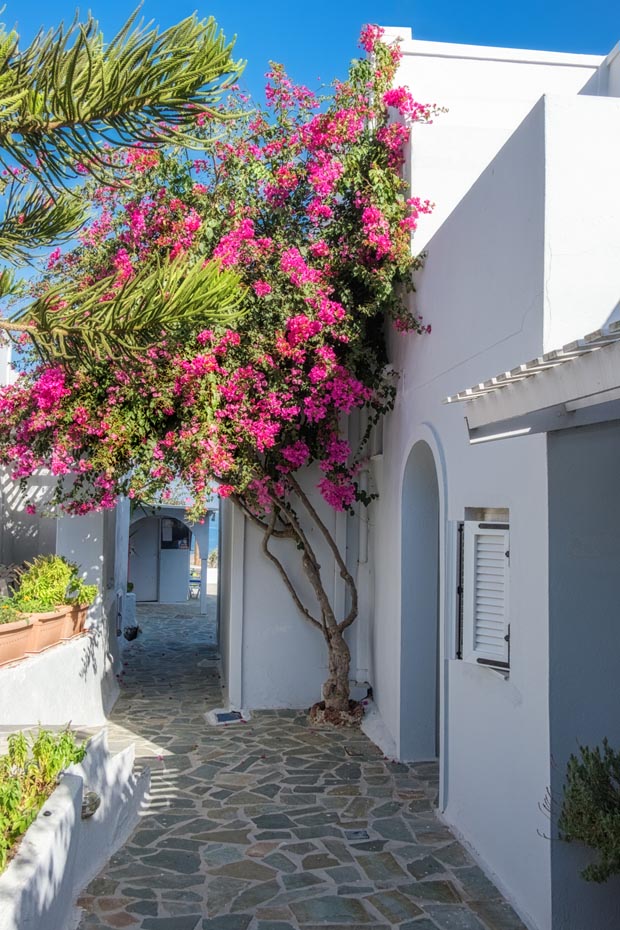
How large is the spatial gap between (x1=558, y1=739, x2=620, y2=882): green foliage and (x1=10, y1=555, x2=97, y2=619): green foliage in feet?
24.0

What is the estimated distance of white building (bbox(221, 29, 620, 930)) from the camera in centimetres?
548

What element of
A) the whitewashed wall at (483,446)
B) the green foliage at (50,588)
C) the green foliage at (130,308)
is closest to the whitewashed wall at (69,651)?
the green foliage at (50,588)

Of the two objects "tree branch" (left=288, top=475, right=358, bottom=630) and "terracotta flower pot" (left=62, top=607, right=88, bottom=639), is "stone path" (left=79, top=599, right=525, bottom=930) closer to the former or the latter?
"terracotta flower pot" (left=62, top=607, right=88, bottom=639)

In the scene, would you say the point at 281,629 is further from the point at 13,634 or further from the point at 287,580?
the point at 13,634

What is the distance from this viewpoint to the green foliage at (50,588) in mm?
10446

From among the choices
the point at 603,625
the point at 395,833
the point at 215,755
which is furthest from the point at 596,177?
the point at 215,755

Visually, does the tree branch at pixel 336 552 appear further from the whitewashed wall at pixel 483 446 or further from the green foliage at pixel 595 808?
the green foliage at pixel 595 808

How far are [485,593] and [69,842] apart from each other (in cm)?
378

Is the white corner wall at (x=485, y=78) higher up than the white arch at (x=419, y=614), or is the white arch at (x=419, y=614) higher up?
the white corner wall at (x=485, y=78)

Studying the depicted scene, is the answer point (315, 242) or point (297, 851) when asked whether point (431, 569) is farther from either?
point (315, 242)

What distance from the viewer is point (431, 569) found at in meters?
9.78

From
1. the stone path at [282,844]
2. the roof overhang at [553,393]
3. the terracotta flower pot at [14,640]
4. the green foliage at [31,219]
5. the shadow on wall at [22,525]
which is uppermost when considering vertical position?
the green foliage at [31,219]

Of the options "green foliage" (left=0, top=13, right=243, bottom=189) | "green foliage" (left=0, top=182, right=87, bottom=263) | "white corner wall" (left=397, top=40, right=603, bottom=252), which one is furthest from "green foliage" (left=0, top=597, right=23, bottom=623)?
"white corner wall" (left=397, top=40, right=603, bottom=252)

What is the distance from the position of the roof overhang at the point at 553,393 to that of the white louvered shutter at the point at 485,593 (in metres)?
1.53
